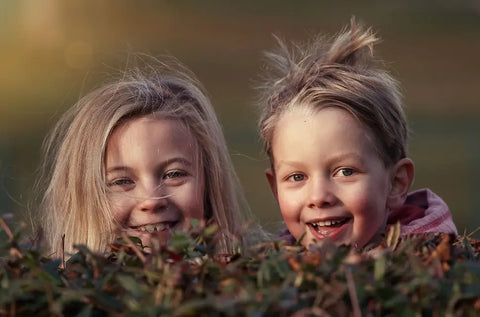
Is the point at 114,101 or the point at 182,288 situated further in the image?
the point at 114,101

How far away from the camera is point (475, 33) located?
6.63 meters

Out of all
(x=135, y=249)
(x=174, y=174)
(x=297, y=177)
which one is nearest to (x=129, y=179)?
(x=174, y=174)

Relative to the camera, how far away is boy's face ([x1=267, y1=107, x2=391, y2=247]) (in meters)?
2.34

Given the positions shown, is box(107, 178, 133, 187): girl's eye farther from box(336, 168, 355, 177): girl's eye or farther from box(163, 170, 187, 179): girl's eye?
box(336, 168, 355, 177): girl's eye

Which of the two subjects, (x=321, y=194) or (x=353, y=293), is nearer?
(x=353, y=293)

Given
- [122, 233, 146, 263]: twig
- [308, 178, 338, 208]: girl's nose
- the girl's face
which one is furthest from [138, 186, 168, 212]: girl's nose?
[122, 233, 146, 263]: twig

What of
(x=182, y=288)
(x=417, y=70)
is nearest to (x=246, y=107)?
(x=417, y=70)

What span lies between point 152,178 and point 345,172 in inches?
22.6

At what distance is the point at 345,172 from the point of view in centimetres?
238

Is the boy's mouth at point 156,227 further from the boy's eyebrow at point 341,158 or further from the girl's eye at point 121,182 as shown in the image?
the boy's eyebrow at point 341,158

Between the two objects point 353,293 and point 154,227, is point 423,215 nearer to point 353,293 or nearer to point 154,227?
point 154,227

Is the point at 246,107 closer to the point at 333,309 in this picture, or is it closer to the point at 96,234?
the point at 96,234

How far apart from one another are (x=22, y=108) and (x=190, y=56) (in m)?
1.25

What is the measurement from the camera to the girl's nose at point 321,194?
231cm
